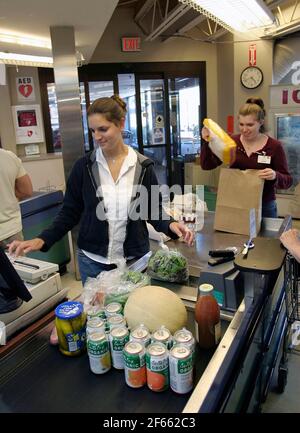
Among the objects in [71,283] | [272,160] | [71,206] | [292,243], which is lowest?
[71,283]

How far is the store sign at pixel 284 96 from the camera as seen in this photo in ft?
16.3

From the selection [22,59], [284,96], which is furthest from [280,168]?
[284,96]

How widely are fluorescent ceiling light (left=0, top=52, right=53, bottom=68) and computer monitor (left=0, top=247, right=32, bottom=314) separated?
2777mm

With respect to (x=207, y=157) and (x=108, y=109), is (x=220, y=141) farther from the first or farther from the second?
(x=108, y=109)

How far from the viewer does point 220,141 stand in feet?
6.46

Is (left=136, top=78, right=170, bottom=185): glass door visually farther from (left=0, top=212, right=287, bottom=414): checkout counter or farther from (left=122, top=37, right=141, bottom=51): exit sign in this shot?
(left=0, top=212, right=287, bottom=414): checkout counter

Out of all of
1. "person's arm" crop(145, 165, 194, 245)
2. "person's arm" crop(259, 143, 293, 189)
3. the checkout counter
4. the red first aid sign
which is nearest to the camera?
the checkout counter

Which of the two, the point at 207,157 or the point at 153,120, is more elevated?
the point at 153,120

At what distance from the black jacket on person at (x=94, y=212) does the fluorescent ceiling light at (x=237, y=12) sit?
4.53 feet

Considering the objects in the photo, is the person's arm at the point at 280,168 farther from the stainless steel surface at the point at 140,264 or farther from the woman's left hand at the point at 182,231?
the stainless steel surface at the point at 140,264

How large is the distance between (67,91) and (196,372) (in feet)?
9.52

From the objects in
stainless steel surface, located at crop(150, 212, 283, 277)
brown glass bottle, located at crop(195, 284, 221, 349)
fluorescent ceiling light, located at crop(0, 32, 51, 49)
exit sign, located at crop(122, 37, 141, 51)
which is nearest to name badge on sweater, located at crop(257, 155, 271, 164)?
stainless steel surface, located at crop(150, 212, 283, 277)

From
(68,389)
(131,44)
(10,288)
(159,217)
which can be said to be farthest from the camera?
(131,44)

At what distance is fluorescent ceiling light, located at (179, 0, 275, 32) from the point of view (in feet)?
8.19
